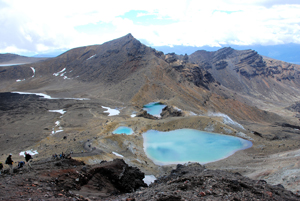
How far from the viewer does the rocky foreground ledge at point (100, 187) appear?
1156 centimetres

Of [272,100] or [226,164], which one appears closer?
[226,164]

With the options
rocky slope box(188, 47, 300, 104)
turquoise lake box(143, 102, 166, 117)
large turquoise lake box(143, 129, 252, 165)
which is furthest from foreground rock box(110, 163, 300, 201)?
rocky slope box(188, 47, 300, 104)

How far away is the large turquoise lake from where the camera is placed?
32.8 meters

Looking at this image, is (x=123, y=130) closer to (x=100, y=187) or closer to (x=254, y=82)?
(x=100, y=187)

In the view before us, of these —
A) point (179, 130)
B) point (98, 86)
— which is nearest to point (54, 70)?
point (98, 86)

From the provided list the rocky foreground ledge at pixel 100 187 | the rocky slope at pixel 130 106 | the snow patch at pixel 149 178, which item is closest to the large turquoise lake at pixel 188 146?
the rocky slope at pixel 130 106

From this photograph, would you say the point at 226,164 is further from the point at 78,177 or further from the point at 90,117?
the point at 90,117

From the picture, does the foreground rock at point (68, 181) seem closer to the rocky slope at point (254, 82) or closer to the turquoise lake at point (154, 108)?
the turquoise lake at point (154, 108)

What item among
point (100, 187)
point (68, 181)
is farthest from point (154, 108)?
point (68, 181)

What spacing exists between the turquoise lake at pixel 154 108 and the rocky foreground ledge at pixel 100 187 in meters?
51.6

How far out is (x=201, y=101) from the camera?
88.2m

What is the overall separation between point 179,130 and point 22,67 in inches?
5688

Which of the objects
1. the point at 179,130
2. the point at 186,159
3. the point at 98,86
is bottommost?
the point at 186,159

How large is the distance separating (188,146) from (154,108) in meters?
37.8
